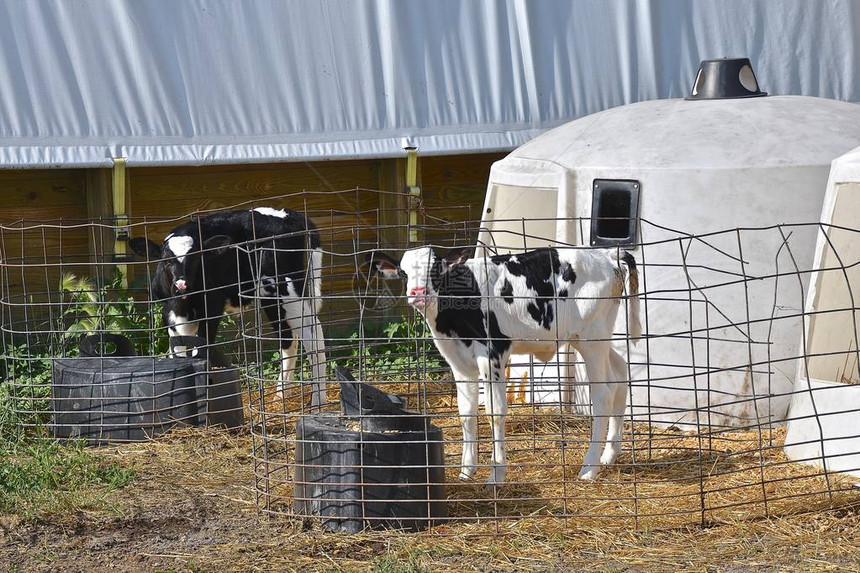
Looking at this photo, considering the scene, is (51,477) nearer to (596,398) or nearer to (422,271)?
(422,271)

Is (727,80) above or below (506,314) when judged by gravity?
above

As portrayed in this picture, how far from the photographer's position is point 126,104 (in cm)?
1134

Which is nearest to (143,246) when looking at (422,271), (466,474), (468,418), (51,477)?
(51,477)

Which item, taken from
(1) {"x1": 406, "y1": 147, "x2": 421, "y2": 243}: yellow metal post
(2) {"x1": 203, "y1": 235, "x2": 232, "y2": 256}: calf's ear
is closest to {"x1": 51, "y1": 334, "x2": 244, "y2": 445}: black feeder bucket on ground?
(2) {"x1": 203, "y1": 235, "x2": 232, "y2": 256}: calf's ear

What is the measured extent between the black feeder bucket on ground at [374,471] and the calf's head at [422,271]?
70 centimetres

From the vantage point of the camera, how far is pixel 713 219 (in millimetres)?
9133

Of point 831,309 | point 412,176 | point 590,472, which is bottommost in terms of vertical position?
point 590,472

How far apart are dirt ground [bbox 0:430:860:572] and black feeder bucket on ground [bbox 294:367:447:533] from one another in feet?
0.40

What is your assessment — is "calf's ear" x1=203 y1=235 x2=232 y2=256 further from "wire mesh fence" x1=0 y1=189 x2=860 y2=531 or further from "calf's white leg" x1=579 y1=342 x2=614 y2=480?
"calf's white leg" x1=579 y1=342 x2=614 y2=480

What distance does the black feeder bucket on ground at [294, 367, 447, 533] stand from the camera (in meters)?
6.62

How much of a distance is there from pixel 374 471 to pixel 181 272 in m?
3.56

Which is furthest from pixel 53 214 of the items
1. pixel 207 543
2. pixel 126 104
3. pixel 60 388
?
pixel 207 543

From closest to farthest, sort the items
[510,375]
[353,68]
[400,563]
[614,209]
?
1. [400,563]
2. [614,209]
3. [510,375]
4. [353,68]

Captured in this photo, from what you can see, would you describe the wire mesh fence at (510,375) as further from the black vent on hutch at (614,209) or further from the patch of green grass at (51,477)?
the patch of green grass at (51,477)
